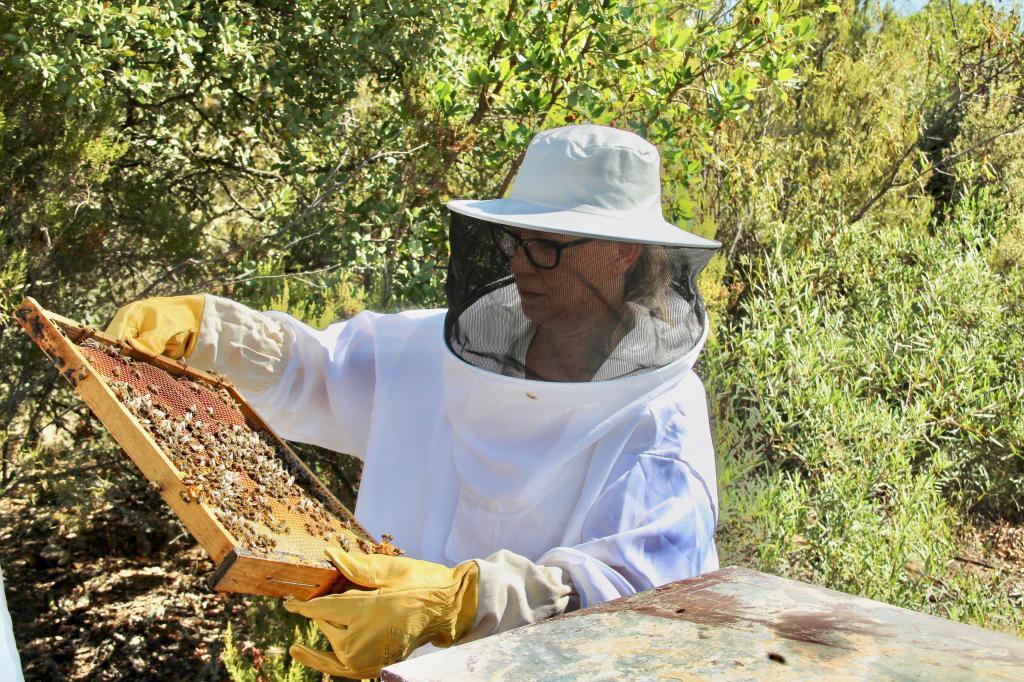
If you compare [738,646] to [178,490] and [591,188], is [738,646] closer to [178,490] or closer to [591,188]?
[178,490]

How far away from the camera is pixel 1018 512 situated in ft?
20.0

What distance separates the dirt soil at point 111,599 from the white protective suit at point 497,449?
7.51ft

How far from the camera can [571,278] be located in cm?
234

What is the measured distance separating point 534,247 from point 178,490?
39.7 inches

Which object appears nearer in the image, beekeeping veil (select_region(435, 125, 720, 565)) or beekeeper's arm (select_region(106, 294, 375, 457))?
beekeeping veil (select_region(435, 125, 720, 565))

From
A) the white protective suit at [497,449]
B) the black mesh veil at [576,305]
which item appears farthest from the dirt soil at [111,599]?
the black mesh veil at [576,305]

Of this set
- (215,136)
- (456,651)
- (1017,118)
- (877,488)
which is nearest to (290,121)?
(215,136)

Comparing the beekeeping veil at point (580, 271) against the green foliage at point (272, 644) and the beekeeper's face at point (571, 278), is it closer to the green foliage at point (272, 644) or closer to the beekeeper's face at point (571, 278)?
the beekeeper's face at point (571, 278)

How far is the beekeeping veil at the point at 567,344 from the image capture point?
90.3 inches

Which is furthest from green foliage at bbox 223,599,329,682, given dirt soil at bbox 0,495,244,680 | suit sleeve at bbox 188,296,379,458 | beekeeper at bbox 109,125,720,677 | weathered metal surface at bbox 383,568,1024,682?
weathered metal surface at bbox 383,568,1024,682

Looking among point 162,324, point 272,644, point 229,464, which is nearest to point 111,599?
point 272,644

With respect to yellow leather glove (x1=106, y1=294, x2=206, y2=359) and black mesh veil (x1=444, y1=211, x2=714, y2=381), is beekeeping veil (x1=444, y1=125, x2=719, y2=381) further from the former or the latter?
yellow leather glove (x1=106, y1=294, x2=206, y2=359)

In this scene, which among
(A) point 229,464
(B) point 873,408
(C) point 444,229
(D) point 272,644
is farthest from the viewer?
(C) point 444,229

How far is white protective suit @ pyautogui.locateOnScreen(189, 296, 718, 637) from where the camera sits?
6.66 ft
